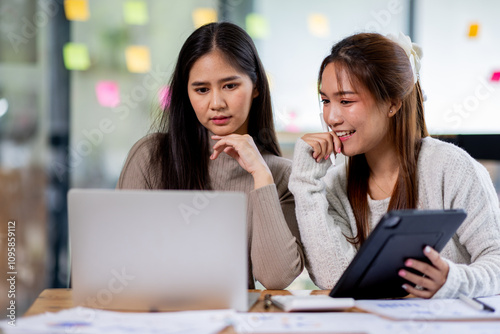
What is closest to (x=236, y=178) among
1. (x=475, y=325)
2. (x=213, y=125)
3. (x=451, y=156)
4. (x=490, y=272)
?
(x=213, y=125)

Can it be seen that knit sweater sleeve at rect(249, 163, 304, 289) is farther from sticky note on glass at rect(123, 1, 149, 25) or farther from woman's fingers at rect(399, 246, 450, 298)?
sticky note on glass at rect(123, 1, 149, 25)

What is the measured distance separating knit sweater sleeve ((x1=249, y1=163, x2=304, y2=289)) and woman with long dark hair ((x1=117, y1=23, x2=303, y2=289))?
5 cm

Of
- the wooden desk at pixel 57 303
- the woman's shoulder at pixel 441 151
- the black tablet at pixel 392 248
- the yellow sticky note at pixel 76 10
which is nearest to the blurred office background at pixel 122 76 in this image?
the yellow sticky note at pixel 76 10

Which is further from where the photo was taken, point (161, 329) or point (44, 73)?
point (44, 73)

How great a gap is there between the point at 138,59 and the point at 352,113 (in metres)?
1.78

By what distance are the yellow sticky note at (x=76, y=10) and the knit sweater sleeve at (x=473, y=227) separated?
210cm

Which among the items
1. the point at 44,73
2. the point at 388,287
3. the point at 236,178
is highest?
the point at 44,73

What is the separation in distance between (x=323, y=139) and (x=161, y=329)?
0.79 meters

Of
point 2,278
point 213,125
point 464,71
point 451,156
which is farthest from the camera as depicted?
point 464,71

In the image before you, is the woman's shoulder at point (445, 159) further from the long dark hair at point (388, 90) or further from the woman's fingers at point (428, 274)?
the woman's fingers at point (428, 274)

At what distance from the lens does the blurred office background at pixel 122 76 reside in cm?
279

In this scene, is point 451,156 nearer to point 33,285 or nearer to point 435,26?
point 435,26

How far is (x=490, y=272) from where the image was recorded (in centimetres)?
123

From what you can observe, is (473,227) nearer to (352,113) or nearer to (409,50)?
(352,113)
